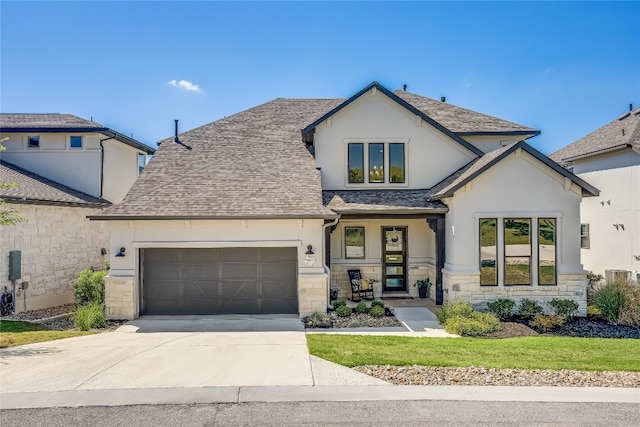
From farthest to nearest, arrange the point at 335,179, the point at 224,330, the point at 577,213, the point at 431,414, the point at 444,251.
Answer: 1. the point at 335,179
2. the point at 444,251
3. the point at 577,213
4. the point at 224,330
5. the point at 431,414

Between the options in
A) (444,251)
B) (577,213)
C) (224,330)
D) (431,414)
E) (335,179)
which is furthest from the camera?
(335,179)

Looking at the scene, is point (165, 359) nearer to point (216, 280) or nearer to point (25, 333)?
point (216, 280)

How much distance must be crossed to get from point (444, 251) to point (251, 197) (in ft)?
22.8

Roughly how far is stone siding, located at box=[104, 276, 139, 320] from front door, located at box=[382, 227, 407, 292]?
29.7 feet

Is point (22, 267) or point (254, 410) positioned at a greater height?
point (22, 267)

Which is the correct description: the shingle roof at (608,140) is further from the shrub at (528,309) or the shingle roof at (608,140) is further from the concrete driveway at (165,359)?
the concrete driveway at (165,359)

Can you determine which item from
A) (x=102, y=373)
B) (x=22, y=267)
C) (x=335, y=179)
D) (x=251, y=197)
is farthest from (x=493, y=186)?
(x=22, y=267)

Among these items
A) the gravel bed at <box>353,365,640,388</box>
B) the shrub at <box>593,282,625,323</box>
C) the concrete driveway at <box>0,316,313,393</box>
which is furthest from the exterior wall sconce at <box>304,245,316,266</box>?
the shrub at <box>593,282,625,323</box>

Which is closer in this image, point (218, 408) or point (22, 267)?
point (218, 408)

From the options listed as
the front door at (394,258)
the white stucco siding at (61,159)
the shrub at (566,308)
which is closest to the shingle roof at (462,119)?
the front door at (394,258)

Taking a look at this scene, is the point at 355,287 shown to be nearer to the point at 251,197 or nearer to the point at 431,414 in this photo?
the point at 251,197

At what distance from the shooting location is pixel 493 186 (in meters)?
13.0

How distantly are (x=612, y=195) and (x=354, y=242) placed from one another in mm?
11654

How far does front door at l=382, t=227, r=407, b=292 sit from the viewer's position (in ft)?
51.0
